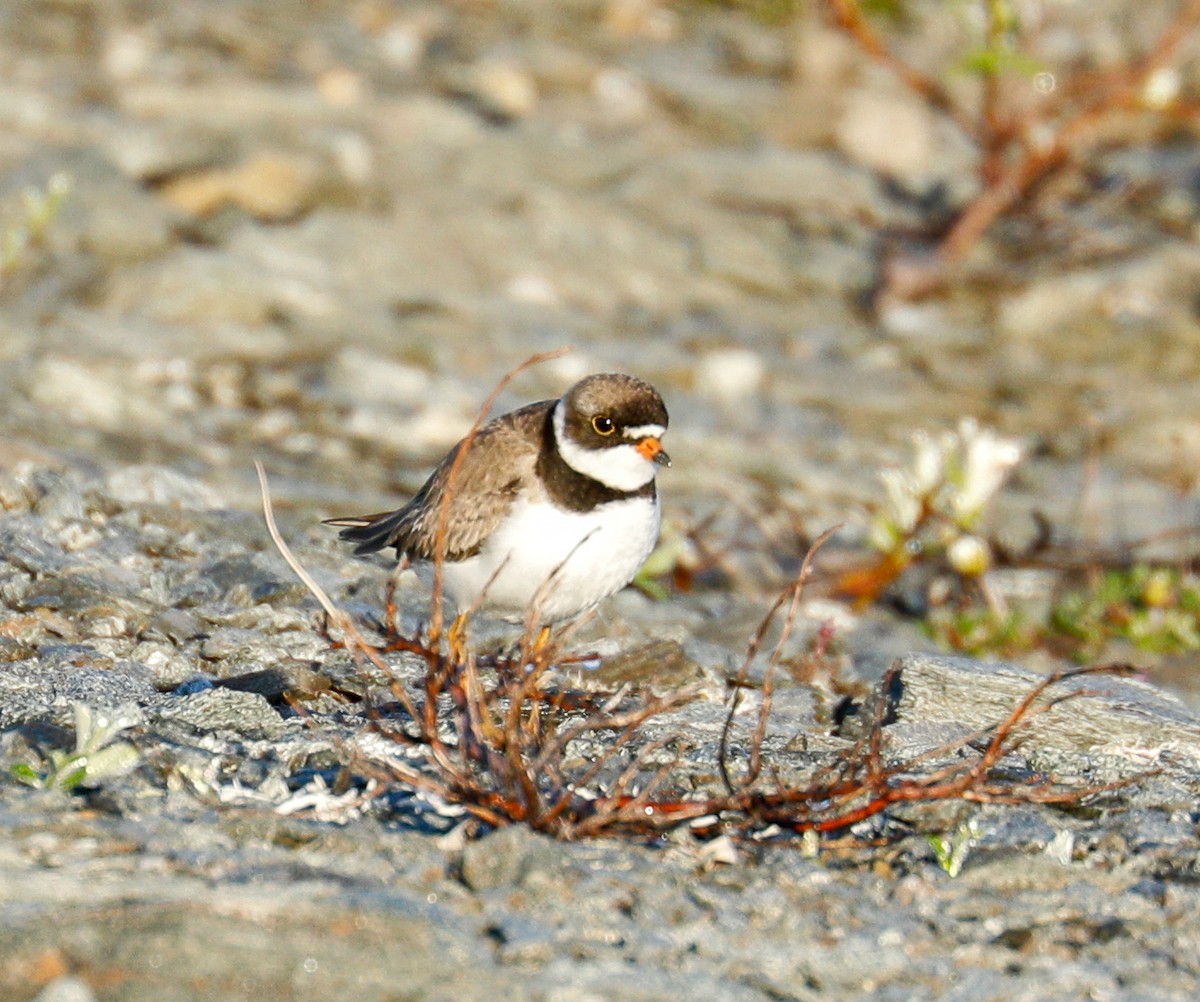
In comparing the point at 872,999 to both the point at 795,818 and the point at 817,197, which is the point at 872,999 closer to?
the point at 795,818

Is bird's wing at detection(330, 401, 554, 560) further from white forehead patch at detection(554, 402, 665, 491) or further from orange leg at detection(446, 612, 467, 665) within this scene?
orange leg at detection(446, 612, 467, 665)

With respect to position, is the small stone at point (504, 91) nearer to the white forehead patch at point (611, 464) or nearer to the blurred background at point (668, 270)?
the blurred background at point (668, 270)

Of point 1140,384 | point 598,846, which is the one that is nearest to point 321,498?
point 598,846

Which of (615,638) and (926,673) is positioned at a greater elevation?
(926,673)

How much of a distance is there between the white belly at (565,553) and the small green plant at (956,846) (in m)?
1.35

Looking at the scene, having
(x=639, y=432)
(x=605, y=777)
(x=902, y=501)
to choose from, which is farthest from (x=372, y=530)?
(x=902, y=501)

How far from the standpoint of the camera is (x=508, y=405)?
24.7 ft

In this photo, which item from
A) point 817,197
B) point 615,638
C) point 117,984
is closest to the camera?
point 117,984

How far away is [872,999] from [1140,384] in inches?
250

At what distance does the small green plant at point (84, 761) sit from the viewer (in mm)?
3240

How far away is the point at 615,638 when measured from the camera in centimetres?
496

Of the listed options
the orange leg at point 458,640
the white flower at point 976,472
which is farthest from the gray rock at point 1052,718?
the white flower at point 976,472

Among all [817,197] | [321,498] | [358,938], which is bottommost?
[321,498]

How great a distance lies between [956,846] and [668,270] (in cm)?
609
